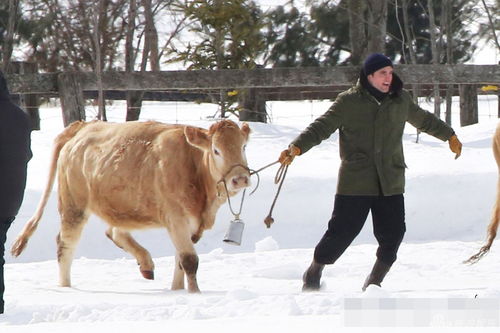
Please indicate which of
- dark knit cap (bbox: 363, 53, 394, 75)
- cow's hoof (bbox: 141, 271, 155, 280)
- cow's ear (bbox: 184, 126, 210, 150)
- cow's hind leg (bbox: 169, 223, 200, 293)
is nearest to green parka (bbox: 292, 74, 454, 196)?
dark knit cap (bbox: 363, 53, 394, 75)

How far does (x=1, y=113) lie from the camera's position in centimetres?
702

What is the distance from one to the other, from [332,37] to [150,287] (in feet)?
64.7

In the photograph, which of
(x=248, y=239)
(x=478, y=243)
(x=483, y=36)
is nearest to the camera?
(x=478, y=243)

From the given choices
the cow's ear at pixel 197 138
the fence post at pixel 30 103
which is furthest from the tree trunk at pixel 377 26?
the cow's ear at pixel 197 138

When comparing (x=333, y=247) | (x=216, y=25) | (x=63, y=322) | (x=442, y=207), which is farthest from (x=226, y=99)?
(x=63, y=322)

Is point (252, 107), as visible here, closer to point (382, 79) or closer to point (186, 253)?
point (186, 253)

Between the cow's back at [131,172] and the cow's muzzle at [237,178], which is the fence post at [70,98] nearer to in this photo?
the cow's back at [131,172]

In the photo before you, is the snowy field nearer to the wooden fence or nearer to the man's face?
the wooden fence

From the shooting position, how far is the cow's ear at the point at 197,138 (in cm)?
855

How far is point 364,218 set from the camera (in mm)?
7824

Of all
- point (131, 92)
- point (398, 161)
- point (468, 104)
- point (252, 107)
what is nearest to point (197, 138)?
point (398, 161)

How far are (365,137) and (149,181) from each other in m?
1.83

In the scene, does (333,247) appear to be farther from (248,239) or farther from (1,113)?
(248,239)

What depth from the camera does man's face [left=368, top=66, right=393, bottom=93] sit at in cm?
765
